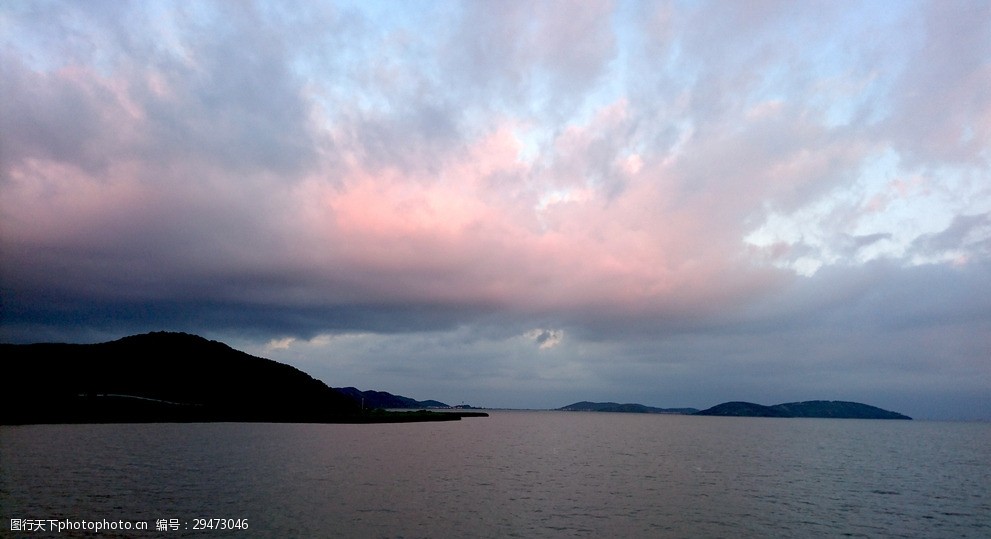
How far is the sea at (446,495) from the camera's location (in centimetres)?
4319

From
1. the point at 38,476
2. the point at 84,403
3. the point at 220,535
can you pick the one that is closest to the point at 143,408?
the point at 84,403

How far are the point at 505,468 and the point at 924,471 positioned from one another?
74.0 meters

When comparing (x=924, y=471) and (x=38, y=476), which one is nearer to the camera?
(x=38, y=476)

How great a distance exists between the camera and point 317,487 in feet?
A: 194

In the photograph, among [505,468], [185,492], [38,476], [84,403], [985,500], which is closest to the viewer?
[185,492]

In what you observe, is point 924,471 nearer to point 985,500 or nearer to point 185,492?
point 985,500

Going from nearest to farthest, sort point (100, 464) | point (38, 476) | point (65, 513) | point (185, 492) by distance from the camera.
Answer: point (65, 513) < point (185, 492) < point (38, 476) < point (100, 464)

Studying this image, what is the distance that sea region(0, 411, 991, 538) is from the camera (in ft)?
142

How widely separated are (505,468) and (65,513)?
54.1 meters

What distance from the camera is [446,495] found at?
57812 millimetres

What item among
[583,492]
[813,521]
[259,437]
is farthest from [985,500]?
[259,437]

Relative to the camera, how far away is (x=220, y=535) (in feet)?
128

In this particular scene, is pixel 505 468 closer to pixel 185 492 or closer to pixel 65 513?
pixel 185 492

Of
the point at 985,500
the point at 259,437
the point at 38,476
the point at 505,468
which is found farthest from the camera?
the point at 259,437
